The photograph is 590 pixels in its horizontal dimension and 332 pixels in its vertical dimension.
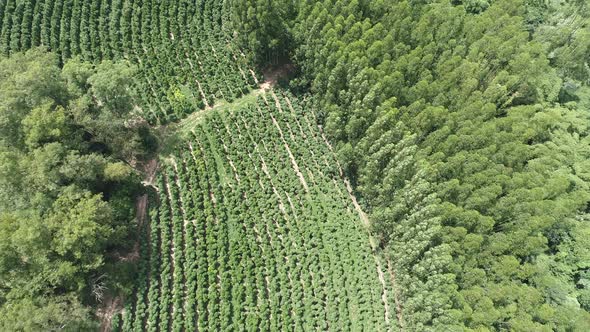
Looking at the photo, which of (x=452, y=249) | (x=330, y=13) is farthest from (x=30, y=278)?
(x=330, y=13)

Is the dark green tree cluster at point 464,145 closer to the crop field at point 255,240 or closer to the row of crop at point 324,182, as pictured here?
the row of crop at point 324,182

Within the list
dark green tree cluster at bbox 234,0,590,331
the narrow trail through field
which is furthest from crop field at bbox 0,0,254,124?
the narrow trail through field

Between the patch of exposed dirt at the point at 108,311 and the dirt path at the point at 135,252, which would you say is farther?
the dirt path at the point at 135,252

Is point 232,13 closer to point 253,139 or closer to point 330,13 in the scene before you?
point 330,13

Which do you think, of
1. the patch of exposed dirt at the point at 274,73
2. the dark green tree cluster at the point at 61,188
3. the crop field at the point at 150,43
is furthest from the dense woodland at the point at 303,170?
the patch of exposed dirt at the point at 274,73

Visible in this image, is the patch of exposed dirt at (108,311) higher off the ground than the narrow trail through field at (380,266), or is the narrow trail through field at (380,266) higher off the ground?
the narrow trail through field at (380,266)

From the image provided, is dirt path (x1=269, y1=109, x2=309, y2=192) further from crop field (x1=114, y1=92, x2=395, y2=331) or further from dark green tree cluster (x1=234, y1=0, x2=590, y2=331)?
dark green tree cluster (x1=234, y1=0, x2=590, y2=331)

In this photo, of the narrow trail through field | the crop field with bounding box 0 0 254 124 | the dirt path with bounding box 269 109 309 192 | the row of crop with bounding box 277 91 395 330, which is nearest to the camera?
the narrow trail through field
